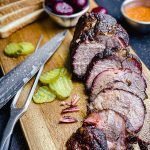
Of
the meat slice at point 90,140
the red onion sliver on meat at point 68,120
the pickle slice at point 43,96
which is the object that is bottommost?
the red onion sliver on meat at point 68,120

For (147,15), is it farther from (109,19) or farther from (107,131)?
(107,131)

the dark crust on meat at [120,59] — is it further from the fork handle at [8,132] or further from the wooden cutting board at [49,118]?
the fork handle at [8,132]

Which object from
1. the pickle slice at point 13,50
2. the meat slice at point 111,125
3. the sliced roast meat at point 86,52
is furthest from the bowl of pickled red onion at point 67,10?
the meat slice at point 111,125

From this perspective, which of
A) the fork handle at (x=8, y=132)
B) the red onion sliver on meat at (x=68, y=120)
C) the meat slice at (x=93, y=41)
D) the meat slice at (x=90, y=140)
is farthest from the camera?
the meat slice at (x=93, y=41)

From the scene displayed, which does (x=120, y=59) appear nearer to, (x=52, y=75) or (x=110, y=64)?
(x=110, y=64)

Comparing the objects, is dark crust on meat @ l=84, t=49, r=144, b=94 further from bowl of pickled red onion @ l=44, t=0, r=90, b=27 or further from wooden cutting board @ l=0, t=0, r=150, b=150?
bowl of pickled red onion @ l=44, t=0, r=90, b=27

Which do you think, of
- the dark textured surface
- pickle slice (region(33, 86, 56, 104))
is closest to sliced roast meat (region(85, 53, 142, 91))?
pickle slice (region(33, 86, 56, 104))

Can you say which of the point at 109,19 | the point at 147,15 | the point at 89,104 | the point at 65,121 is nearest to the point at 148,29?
the point at 147,15
